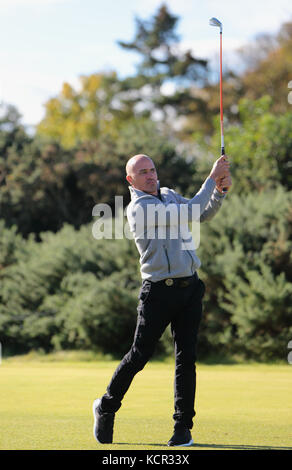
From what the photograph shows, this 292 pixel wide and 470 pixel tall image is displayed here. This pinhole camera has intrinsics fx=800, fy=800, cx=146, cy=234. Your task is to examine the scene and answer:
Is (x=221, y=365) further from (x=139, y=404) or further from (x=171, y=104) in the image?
(x=171, y=104)

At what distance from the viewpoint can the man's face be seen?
20.0 feet

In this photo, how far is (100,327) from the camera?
17.6 meters

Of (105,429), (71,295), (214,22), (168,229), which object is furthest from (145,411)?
(71,295)

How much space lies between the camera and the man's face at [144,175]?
20.0ft

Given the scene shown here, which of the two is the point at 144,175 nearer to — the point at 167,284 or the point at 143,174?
the point at 143,174

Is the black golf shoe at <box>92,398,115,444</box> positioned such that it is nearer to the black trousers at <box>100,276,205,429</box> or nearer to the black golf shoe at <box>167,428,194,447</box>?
the black trousers at <box>100,276,205,429</box>

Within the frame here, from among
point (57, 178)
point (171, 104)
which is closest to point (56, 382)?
point (57, 178)

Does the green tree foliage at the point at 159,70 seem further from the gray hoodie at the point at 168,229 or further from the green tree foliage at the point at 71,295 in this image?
the gray hoodie at the point at 168,229

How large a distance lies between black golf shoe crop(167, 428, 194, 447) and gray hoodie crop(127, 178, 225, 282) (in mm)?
1129

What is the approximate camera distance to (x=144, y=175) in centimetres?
609

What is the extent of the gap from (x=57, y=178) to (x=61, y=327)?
491 inches

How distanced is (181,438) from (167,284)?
113 cm

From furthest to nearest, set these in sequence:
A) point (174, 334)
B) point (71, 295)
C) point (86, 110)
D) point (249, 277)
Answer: point (86, 110), point (71, 295), point (249, 277), point (174, 334)

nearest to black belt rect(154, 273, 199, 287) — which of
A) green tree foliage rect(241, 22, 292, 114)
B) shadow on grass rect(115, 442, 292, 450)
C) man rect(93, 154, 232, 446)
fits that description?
man rect(93, 154, 232, 446)
